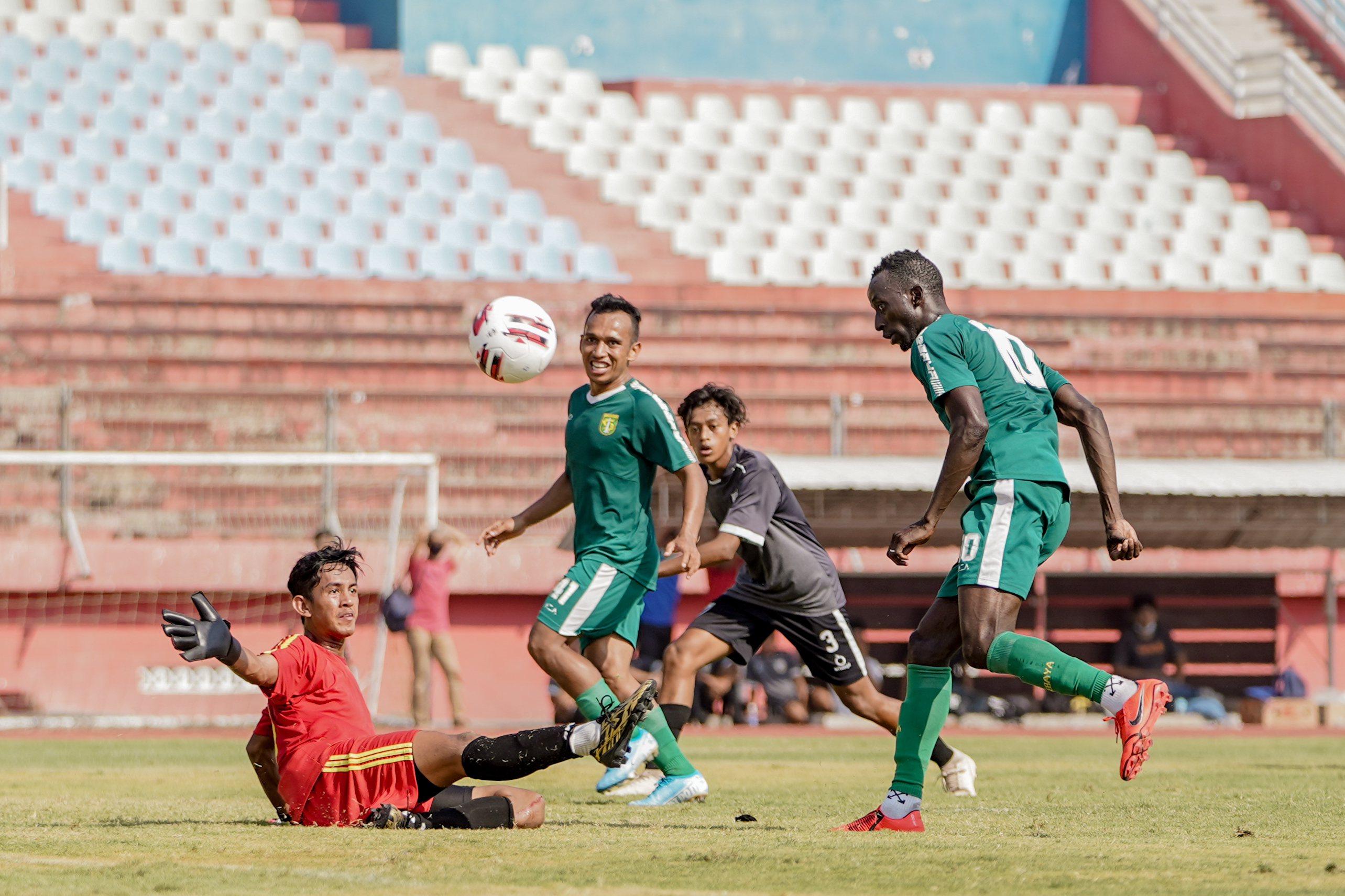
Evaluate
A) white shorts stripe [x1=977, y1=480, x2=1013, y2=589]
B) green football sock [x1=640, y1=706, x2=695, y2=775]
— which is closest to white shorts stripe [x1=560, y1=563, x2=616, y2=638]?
green football sock [x1=640, y1=706, x2=695, y2=775]

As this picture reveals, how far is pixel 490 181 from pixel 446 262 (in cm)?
207

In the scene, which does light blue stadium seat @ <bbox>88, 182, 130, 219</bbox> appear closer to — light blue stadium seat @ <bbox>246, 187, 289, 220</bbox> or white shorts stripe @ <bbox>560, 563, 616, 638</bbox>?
light blue stadium seat @ <bbox>246, 187, 289, 220</bbox>

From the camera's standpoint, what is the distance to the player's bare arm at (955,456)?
570 cm

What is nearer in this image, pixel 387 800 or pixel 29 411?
pixel 387 800

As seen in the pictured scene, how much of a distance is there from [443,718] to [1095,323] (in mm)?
9648

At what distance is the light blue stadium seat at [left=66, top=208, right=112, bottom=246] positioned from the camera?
20891mm

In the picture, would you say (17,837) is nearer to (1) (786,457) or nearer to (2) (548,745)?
(2) (548,745)

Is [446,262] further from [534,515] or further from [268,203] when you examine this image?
[534,515]

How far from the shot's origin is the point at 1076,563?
58.1 feet

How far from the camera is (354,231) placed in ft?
71.3

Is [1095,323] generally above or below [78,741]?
above

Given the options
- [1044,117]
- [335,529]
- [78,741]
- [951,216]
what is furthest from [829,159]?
[78,741]

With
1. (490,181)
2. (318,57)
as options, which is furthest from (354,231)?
(318,57)

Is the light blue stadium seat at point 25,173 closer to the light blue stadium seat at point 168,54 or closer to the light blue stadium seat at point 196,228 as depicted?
the light blue stadium seat at point 196,228
